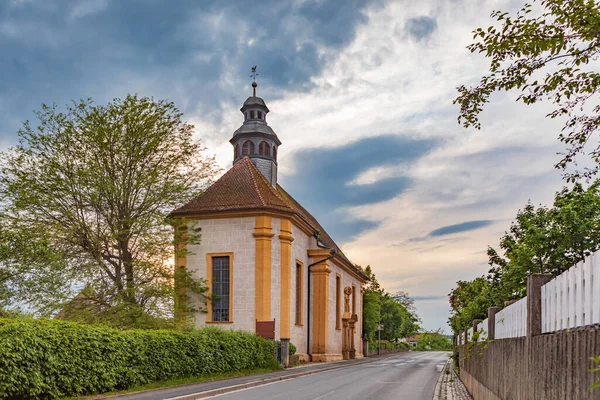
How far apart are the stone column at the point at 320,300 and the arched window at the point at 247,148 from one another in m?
7.76

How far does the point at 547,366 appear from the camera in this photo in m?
5.00

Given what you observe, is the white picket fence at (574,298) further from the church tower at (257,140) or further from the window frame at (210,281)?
the church tower at (257,140)

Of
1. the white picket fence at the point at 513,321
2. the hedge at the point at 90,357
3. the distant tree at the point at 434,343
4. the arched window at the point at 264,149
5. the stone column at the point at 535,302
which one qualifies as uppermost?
the arched window at the point at 264,149

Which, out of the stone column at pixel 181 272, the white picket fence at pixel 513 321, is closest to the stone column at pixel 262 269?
the stone column at pixel 181 272

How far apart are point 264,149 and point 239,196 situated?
707cm

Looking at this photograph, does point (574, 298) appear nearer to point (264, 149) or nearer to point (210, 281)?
point (210, 281)

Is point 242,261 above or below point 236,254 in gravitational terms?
below

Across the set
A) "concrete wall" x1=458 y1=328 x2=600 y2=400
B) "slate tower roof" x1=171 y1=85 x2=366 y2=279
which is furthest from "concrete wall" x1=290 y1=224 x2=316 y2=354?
"concrete wall" x1=458 y1=328 x2=600 y2=400

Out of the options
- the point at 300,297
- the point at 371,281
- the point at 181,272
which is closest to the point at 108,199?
the point at 181,272

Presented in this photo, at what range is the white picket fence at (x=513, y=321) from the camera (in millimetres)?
6659

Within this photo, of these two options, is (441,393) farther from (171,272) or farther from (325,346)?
(325,346)

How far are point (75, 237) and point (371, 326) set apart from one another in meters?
39.9

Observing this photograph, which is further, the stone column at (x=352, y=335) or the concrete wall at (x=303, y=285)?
the stone column at (x=352, y=335)

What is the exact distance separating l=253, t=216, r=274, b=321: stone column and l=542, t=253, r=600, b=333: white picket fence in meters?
26.7
